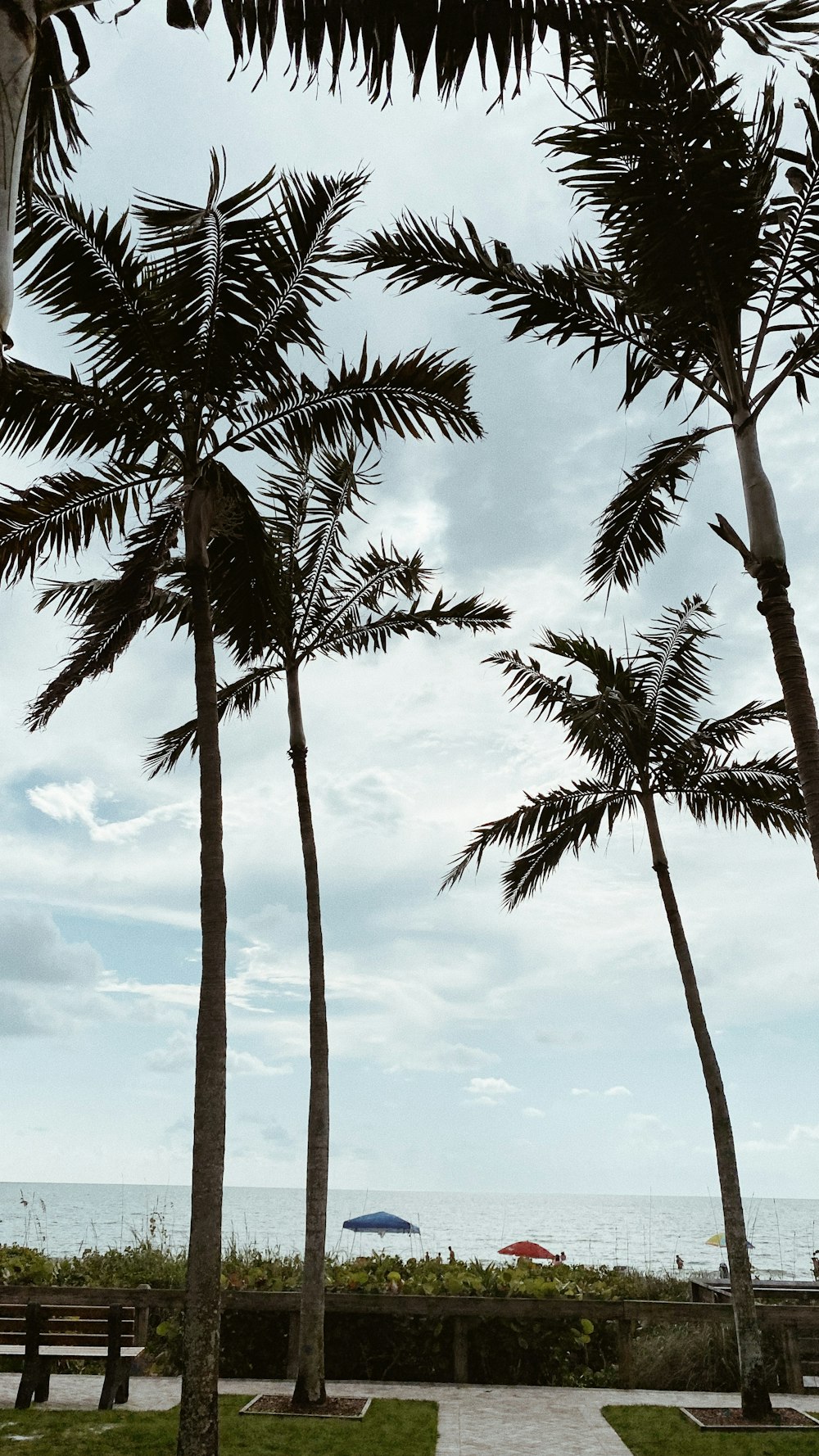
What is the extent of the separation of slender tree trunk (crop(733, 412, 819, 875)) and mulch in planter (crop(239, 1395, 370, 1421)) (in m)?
6.29

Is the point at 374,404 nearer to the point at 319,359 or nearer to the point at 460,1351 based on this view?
the point at 319,359

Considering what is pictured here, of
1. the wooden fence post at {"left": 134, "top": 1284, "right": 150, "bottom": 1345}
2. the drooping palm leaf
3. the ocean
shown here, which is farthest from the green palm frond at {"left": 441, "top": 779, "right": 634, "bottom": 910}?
the ocean

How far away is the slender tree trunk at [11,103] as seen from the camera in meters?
2.96

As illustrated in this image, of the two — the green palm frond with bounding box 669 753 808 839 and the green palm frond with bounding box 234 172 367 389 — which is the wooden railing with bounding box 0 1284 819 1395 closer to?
the green palm frond with bounding box 669 753 808 839

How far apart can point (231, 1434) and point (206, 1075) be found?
328 centimetres

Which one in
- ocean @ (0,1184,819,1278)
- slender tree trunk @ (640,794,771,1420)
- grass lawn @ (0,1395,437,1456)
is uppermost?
slender tree trunk @ (640,794,771,1420)

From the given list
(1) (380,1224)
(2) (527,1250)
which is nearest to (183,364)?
(2) (527,1250)

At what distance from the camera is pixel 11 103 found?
3039 mm

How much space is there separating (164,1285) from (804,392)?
1128 cm

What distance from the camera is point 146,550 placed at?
9875mm

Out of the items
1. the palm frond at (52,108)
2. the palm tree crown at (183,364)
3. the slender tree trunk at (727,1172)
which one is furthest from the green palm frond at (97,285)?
the slender tree trunk at (727,1172)

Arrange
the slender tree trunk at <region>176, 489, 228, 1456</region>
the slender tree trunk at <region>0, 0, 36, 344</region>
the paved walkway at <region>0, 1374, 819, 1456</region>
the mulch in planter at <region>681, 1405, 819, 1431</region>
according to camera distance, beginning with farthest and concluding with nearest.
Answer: the mulch in planter at <region>681, 1405, 819, 1431</region>
the paved walkway at <region>0, 1374, 819, 1456</region>
the slender tree trunk at <region>176, 489, 228, 1456</region>
the slender tree trunk at <region>0, 0, 36, 344</region>

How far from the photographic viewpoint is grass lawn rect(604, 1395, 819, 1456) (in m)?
8.09

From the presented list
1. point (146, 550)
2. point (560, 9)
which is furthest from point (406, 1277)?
point (560, 9)
